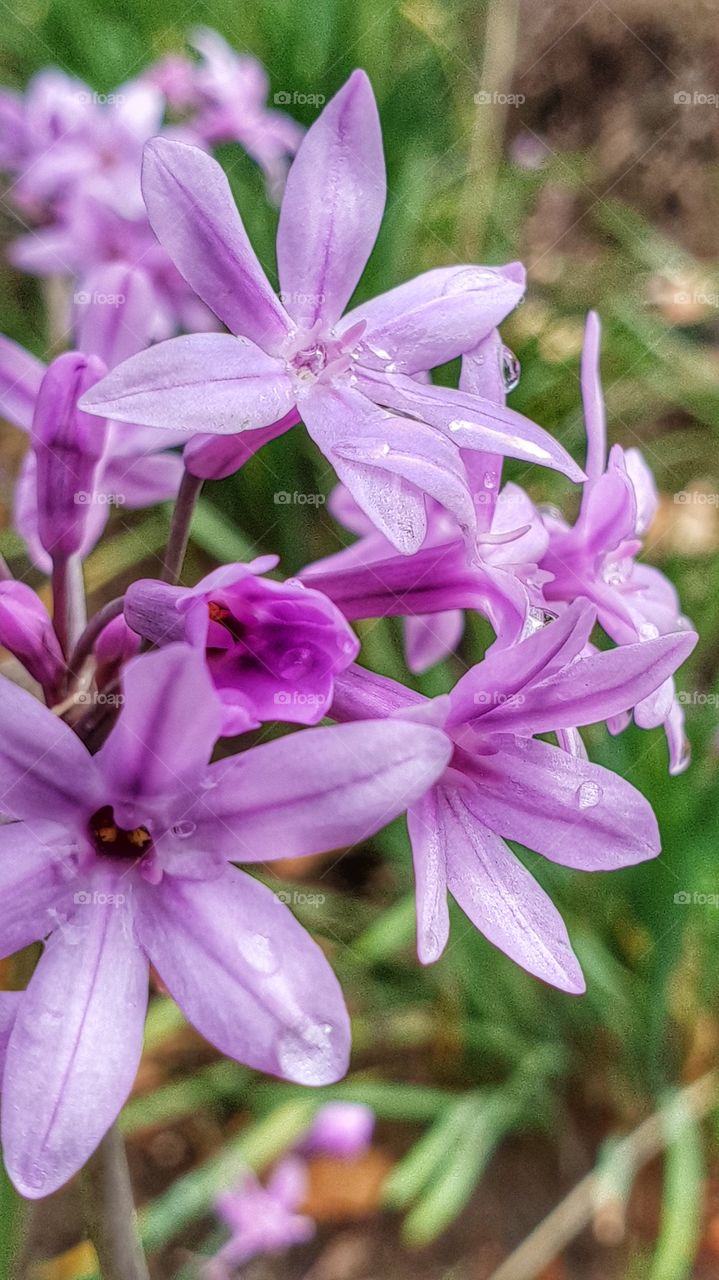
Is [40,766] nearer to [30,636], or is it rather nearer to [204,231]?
[30,636]

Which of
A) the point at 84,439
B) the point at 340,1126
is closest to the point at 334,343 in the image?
the point at 84,439

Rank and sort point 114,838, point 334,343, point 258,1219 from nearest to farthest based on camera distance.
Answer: point 114,838 → point 334,343 → point 258,1219

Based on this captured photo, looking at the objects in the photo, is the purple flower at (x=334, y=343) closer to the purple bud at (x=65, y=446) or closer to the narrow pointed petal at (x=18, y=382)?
the purple bud at (x=65, y=446)

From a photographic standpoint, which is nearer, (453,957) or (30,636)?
(30,636)

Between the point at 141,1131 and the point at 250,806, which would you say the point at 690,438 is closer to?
the point at 141,1131

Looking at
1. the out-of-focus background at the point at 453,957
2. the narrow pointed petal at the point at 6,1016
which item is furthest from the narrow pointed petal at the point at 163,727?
the out-of-focus background at the point at 453,957
